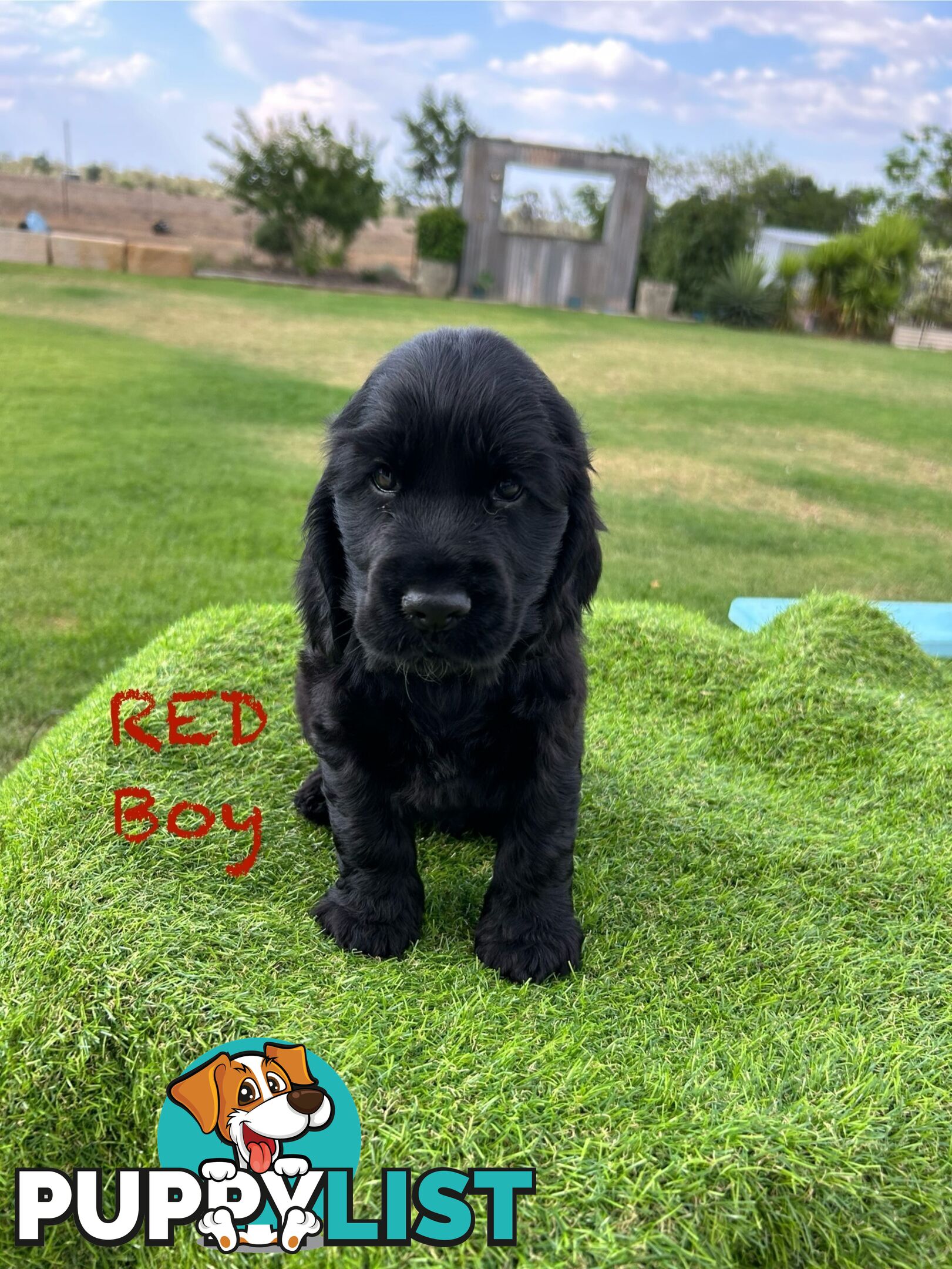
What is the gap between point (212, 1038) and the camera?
1.81m

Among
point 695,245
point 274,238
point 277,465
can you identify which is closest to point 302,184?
point 274,238

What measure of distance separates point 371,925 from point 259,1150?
588mm

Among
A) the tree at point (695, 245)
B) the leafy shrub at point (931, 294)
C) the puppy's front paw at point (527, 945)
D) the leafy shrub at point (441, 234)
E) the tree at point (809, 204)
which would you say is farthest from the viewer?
the tree at point (809, 204)

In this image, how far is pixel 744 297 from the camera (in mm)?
21703

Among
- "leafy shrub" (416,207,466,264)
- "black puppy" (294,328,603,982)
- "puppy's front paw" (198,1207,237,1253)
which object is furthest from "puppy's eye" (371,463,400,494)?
"leafy shrub" (416,207,466,264)

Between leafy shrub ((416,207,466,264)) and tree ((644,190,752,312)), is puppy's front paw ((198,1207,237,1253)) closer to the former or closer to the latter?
leafy shrub ((416,207,466,264))

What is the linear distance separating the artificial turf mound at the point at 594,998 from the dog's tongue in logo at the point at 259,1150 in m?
0.16

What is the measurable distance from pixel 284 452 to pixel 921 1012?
6996 millimetres

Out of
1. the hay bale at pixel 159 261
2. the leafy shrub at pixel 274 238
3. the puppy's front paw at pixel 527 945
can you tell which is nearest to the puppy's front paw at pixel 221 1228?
the puppy's front paw at pixel 527 945

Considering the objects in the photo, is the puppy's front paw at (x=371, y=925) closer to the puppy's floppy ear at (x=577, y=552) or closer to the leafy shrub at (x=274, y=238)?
the puppy's floppy ear at (x=577, y=552)

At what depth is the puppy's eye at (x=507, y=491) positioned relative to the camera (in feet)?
5.89

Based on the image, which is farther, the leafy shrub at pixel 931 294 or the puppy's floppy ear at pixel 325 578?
the leafy shrub at pixel 931 294

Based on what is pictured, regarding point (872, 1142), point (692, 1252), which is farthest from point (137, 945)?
point (872, 1142)

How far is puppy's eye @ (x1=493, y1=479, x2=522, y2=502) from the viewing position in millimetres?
1794
